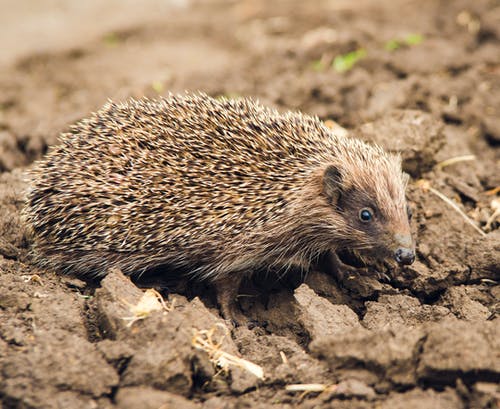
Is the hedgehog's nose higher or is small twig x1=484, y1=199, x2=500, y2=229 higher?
the hedgehog's nose

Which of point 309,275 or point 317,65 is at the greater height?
point 317,65

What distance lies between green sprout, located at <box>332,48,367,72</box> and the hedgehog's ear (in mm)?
4808

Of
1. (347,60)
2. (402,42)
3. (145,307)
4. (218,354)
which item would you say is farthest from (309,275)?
(402,42)

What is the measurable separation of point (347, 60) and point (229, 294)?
5931 mm

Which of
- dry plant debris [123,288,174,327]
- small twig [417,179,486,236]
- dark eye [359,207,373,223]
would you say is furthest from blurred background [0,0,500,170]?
dry plant debris [123,288,174,327]

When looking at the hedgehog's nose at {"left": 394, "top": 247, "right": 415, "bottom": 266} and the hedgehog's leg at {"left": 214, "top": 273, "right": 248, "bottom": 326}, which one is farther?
the hedgehog's leg at {"left": 214, "top": 273, "right": 248, "bottom": 326}

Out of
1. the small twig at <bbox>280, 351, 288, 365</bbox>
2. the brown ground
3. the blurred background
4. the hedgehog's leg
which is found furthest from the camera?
the blurred background

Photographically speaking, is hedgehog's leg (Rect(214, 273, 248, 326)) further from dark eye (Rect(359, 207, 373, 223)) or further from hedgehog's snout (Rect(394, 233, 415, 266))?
hedgehog's snout (Rect(394, 233, 415, 266))

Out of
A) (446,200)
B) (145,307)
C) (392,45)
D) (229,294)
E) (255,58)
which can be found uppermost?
(392,45)

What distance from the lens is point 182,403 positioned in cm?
498

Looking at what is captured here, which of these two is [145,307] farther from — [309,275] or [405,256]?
[405,256]

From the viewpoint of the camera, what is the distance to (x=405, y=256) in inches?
249

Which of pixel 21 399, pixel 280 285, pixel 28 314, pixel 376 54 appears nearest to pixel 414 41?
pixel 376 54

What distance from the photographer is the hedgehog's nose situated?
248 inches
